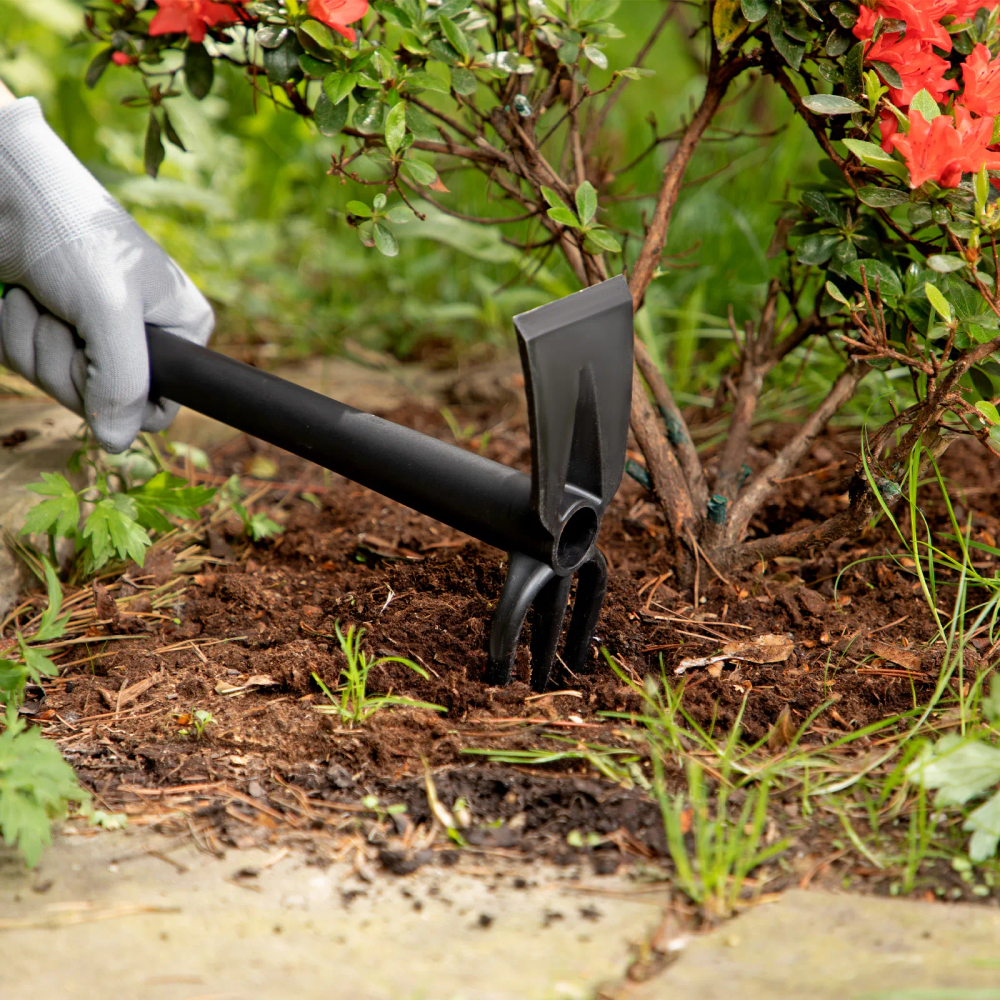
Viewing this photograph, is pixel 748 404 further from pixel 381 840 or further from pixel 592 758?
pixel 381 840

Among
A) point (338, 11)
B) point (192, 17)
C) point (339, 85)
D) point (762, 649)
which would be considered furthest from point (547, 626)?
point (192, 17)

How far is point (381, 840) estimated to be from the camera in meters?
1.18

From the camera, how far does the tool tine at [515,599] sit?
1.33m

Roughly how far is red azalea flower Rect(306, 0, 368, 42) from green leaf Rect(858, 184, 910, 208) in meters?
0.81

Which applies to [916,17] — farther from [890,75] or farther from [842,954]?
[842,954]

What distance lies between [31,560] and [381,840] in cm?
107

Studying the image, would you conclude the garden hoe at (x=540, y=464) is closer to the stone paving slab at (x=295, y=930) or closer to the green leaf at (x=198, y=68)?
the stone paving slab at (x=295, y=930)

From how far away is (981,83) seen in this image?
134 centimetres

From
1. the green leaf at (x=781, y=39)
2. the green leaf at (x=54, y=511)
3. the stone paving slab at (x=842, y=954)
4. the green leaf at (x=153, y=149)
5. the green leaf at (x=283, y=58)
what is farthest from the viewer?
the green leaf at (x=153, y=149)

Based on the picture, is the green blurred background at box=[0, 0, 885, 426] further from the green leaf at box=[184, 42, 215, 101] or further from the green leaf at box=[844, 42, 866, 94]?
the green leaf at box=[844, 42, 866, 94]

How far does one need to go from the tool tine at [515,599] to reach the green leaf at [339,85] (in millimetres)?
759

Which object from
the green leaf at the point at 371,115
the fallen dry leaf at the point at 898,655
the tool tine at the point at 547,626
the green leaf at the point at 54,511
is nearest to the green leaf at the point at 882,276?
the fallen dry leaf at the point at 898,655

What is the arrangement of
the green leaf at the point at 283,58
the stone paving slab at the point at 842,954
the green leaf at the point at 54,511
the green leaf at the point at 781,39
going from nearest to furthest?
the stone paving slab at the point at 842,954
the green leaf at the point at 781,39
the green leaf at the point at 283,58
the green leaf at the point at 54,511

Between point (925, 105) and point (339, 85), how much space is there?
860 mm
